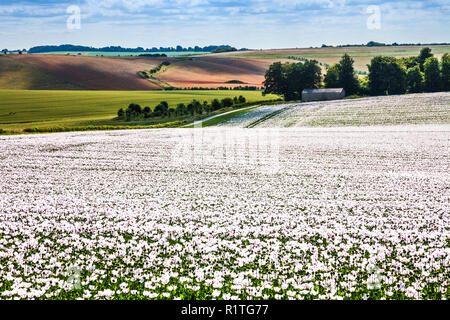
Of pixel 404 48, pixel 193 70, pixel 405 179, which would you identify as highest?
pixel 404 48

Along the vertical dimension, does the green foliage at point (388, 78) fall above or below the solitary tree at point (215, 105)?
above

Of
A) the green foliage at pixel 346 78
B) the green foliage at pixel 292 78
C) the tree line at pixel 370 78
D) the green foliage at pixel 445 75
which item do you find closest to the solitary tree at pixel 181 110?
the tree line at pixel 370 78

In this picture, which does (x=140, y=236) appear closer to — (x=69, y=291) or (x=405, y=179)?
(x=69, y=291)

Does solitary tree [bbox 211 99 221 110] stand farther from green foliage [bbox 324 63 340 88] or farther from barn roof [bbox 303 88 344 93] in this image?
green foliage [bbox 324 63 340 88]

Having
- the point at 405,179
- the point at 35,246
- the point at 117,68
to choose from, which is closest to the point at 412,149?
the point at 405,179

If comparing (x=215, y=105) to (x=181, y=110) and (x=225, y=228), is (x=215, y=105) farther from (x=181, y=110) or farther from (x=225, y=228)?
(x=225, y=228)

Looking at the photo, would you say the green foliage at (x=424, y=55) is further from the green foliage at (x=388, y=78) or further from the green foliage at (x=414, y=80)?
the green foliage at (x=388, y=78)
